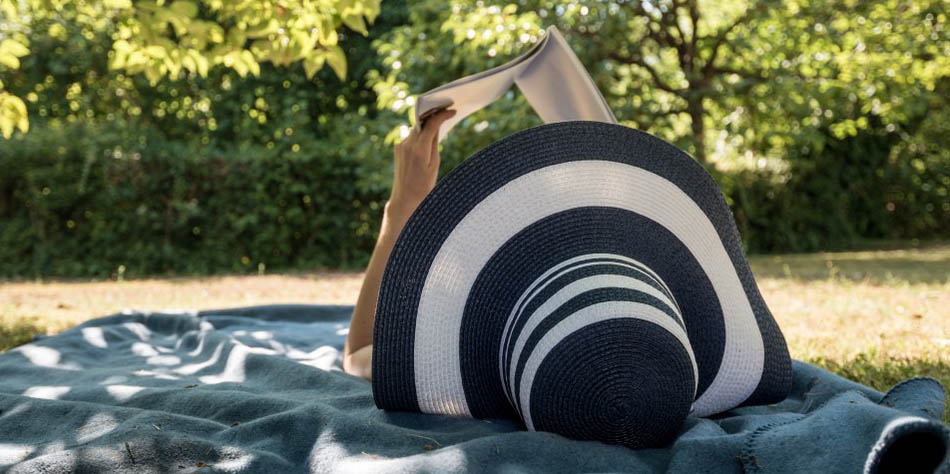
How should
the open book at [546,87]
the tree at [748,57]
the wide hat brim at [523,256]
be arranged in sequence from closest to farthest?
the wide hat brim at [523,256] → the open book at [546,87] → the tree at [748,57]

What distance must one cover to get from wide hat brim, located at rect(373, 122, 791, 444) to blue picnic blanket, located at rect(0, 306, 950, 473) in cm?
12

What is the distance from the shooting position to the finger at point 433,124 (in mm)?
2488

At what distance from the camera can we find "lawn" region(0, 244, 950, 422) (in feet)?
10.5

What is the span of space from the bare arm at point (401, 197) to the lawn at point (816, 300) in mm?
1728

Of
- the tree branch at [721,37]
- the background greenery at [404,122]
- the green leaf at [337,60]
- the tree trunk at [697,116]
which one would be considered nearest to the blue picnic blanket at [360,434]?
the green leaf at [337,60]

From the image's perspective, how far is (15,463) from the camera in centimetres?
169

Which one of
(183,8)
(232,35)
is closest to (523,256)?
(183,8)

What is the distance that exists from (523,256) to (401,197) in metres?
0.79

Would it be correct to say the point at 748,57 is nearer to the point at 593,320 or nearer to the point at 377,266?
the point at 377,266

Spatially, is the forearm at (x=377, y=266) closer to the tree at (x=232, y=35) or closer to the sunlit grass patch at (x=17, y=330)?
the tree at (x=232, y=35)

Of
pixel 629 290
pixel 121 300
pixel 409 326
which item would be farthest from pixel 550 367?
pixel 121 300

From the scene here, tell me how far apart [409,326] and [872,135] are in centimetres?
1033

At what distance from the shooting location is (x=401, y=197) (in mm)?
2598

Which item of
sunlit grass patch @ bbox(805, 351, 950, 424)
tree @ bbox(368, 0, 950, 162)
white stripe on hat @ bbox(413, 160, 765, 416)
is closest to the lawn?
sunlit grass patch @ bbox(805, 351, 950, 424)
